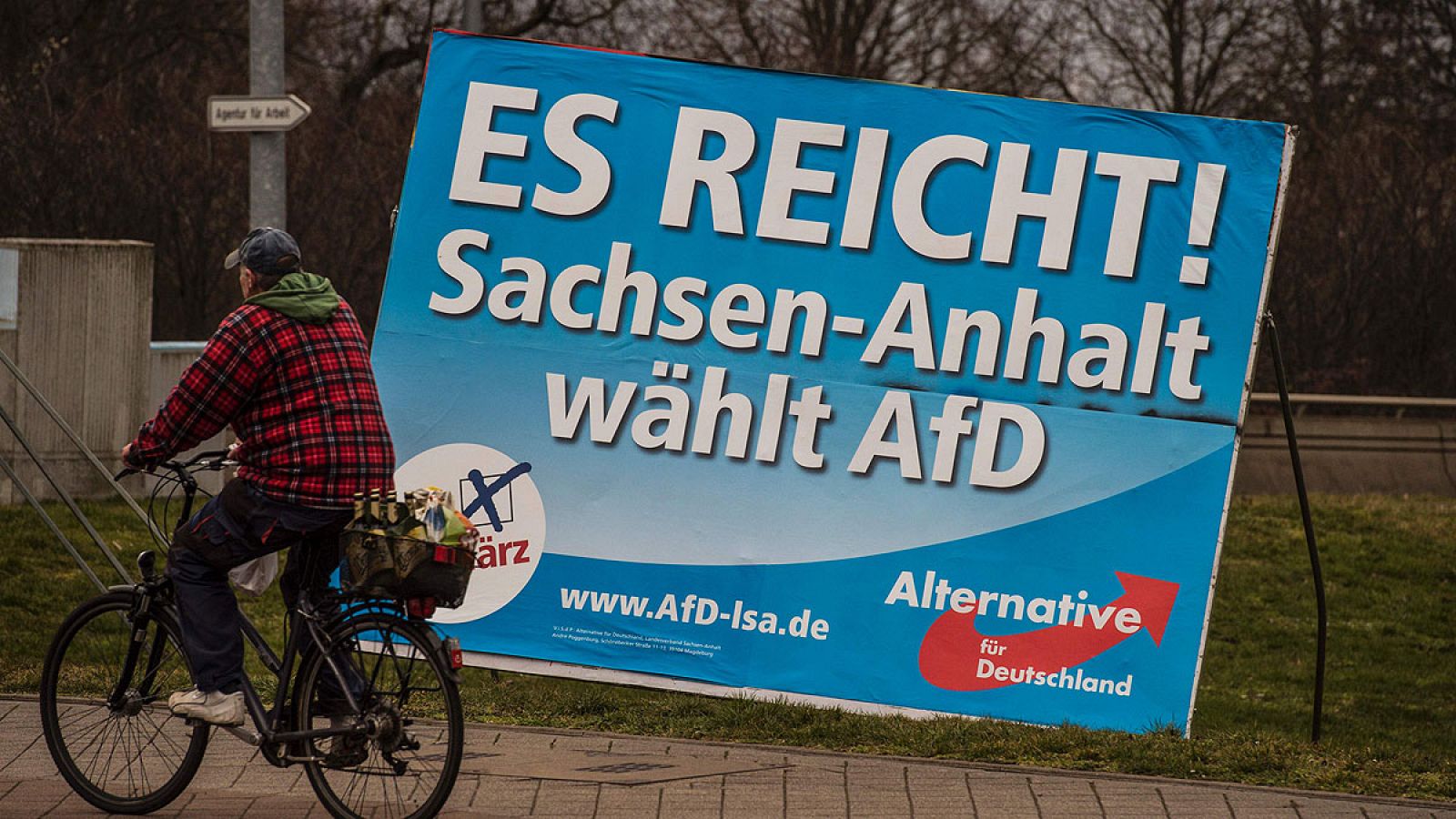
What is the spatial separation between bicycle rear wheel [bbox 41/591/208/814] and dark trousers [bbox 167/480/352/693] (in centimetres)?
20

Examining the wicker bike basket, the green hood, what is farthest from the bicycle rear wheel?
the green hood

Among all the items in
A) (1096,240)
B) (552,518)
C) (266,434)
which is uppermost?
(1096,240)

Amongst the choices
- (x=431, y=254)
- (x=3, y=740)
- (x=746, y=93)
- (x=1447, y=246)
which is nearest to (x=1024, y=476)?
(x=746, y=93)

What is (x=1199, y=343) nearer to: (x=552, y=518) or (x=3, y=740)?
(x=552, y=518)

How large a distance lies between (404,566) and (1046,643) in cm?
300

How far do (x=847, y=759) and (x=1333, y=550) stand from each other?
724 centimetres

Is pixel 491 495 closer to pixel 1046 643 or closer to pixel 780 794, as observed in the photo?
pixel 780 794

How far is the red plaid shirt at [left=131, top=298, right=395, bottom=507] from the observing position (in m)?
5.21

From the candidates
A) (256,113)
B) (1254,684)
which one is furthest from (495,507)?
(1254,684)

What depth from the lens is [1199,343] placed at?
279 inches

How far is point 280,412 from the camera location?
5.26 metres

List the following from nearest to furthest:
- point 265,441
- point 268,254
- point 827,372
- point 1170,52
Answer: point 265,441, point 268,254, point 827,372, point 1170,52

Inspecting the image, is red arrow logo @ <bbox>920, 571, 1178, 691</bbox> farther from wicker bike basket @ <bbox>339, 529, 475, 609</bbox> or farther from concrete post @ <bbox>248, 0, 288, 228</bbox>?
concrete post @ <bbox>248, 0, 288, 228</bbox>

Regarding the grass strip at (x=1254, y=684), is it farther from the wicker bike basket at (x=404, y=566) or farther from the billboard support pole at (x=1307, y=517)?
the wicker bike basket at (x=404, y=566)
